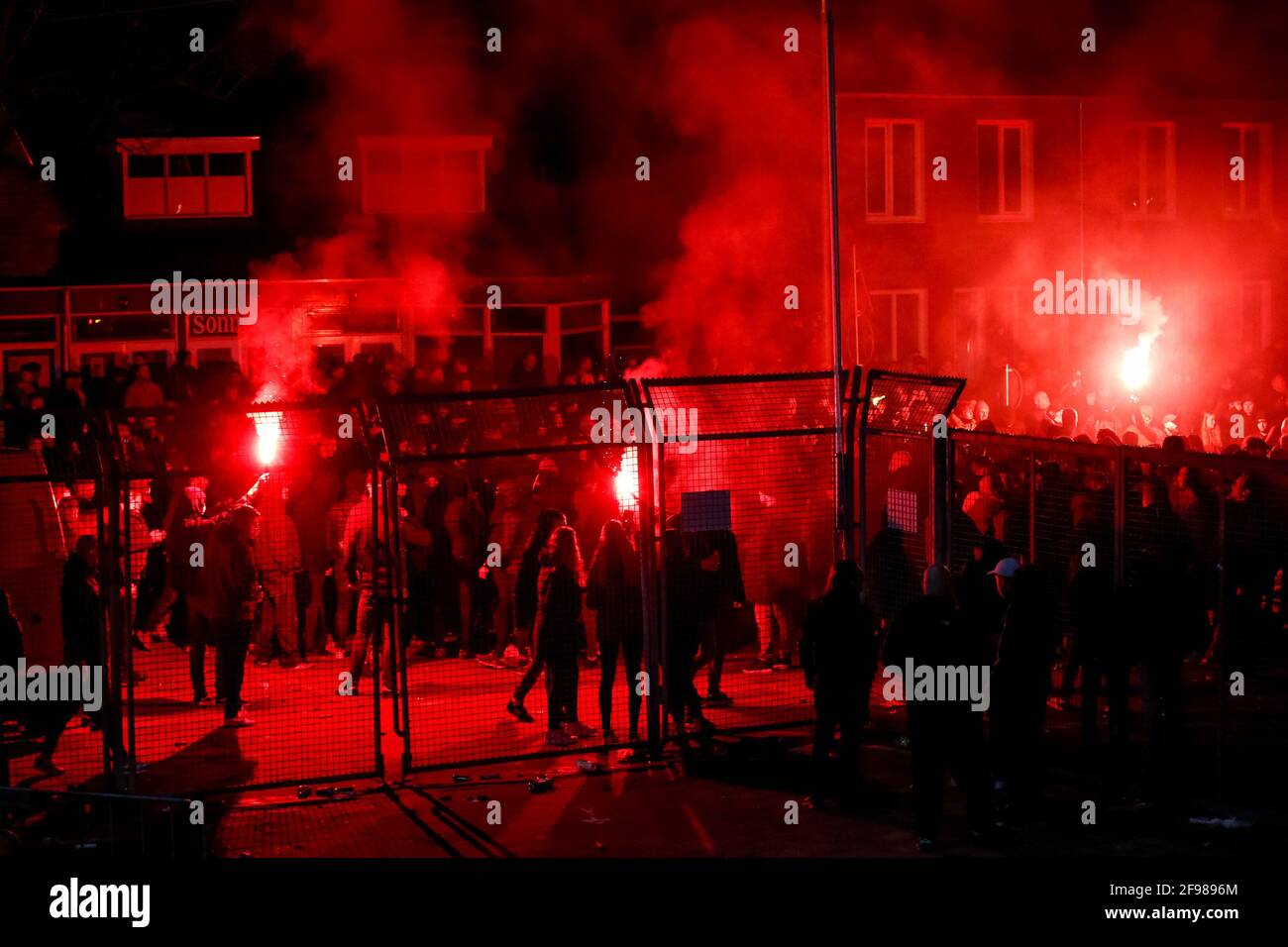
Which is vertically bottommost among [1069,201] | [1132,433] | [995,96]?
[1132,433]

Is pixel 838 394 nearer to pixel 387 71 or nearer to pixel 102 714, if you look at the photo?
pixel 102 714

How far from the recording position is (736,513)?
10688 millimetres

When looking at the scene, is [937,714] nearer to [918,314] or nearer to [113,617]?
[113,617]

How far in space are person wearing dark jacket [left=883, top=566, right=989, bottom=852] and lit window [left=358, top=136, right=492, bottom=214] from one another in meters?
19.0

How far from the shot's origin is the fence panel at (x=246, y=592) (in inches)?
375

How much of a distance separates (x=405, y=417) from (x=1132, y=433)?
9.47m

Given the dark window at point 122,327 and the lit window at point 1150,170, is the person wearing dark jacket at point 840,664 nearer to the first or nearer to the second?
the dark window at point 122,327

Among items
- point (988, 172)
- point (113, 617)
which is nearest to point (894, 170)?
point (988, 172)

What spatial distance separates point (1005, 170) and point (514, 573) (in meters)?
18.8

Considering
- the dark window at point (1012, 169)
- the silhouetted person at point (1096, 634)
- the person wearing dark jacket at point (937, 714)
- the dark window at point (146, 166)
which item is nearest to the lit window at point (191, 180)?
the dark window at point (146, 166)

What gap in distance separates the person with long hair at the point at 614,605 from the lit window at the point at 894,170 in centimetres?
1866

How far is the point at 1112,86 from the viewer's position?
1117 inches

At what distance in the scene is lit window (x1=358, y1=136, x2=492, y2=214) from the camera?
2566 centimetres

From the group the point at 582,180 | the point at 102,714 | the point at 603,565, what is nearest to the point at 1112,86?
the point at 582,180
